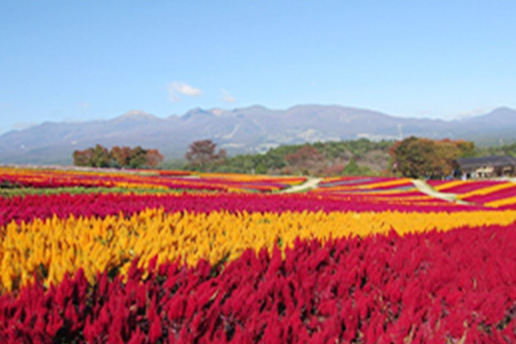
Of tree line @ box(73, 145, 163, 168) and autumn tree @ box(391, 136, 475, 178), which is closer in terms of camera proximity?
autumn tree @ box(391, 136, 475, 178)

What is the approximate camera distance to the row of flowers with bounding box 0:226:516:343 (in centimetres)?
213

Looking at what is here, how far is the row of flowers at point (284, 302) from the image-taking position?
84.0 inches

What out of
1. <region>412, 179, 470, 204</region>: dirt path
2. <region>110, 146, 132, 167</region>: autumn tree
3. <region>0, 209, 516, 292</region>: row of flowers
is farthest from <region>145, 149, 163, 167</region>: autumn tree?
<region>0, 209, 516, 292</region>: row of flowers

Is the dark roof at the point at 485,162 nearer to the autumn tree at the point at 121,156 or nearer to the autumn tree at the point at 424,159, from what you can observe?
the autumn tree at the point at 424,159

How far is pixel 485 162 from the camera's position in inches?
1981

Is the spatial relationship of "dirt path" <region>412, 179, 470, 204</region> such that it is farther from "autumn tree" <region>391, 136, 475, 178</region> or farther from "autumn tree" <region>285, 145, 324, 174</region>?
"autumn tree" <region>285, 145, 324, 174</region>

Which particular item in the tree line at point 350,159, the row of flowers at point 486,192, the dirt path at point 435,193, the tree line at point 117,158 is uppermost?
the tree line at point 117,158

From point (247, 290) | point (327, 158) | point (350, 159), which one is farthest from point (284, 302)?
point (327, 158)

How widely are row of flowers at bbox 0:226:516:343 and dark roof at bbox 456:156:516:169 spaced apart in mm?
51433

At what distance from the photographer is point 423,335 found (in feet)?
7.79

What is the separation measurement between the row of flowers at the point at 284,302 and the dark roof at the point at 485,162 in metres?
51.4

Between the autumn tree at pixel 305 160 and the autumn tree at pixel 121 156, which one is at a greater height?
the autumn tree at pixel 121 156

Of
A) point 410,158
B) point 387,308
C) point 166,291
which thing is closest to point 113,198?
point 166,291

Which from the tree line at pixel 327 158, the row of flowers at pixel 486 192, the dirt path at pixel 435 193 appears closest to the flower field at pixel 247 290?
the row of flowers at pixel 486 192
